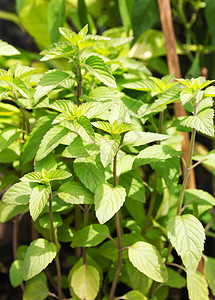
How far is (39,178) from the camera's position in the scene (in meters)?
0.63

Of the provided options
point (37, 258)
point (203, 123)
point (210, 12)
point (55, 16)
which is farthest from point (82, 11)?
point (37, 258)

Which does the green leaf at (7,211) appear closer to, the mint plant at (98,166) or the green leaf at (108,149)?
the mint plant at (98,166)

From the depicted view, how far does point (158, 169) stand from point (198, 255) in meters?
0.19

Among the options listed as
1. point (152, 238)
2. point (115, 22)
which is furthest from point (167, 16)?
point (152, 238)

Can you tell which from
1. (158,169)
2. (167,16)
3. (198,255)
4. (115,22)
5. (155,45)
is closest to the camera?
(198,255)

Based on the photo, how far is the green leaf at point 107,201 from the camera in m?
0.57

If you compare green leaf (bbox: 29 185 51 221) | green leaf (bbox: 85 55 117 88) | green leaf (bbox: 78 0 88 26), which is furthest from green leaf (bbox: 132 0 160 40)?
green leaf (bbox: 29 185 51 221)

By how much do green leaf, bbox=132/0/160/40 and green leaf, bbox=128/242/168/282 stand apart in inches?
26.9

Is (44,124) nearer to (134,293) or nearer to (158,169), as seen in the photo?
(158,169)

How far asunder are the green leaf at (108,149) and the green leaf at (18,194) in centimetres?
17

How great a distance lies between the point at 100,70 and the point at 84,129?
13 centimetres

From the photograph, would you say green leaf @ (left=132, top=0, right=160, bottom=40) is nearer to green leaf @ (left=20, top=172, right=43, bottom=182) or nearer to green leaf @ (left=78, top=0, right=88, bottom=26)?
green leaf @ (left=78, top=0, right=88, bottom=26)

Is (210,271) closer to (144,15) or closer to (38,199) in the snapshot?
(38,199)

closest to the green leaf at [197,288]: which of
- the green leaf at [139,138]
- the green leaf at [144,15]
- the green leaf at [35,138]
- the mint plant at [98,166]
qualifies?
the mint plant at [98,166]
